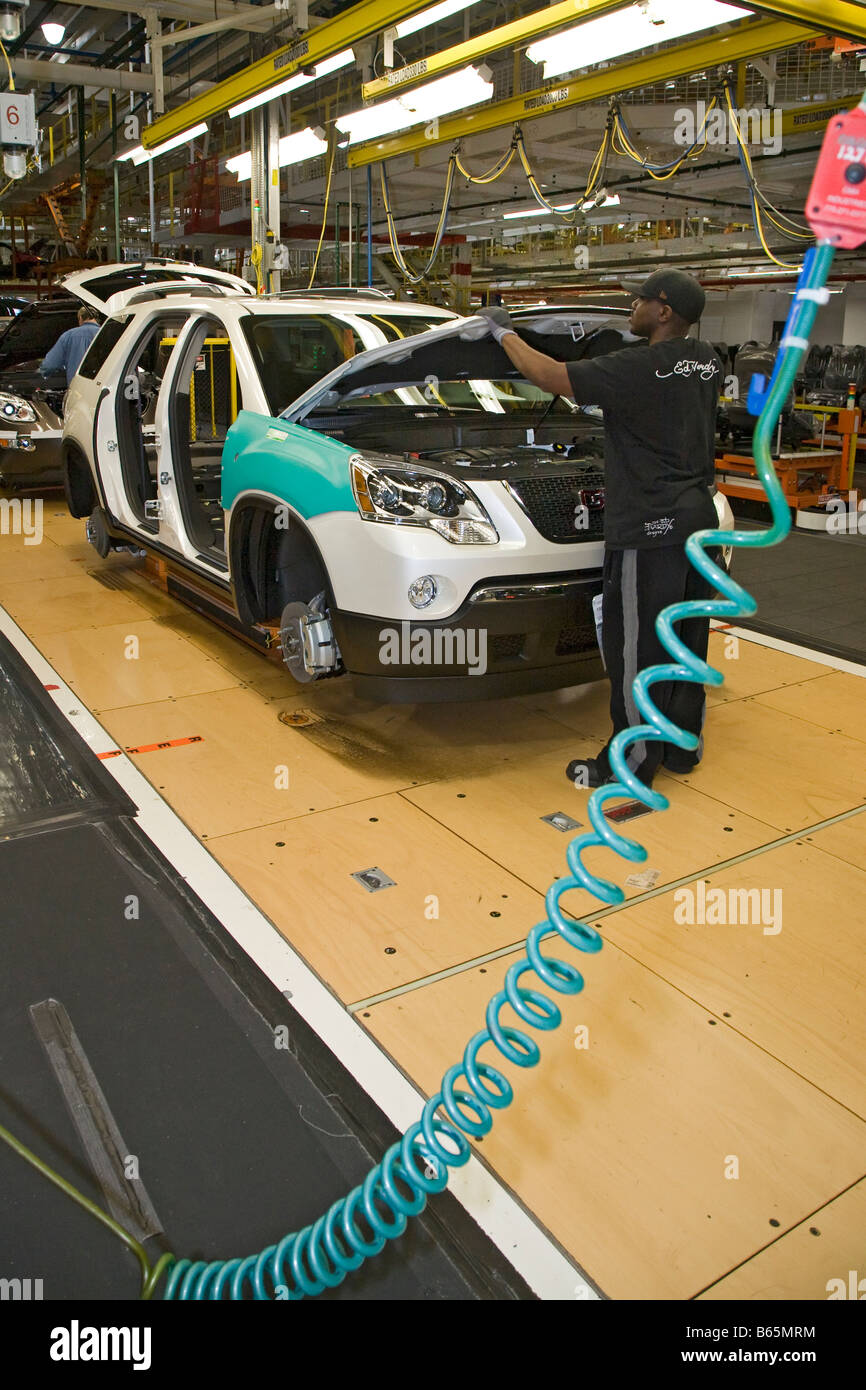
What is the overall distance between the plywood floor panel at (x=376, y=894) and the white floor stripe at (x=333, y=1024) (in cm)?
6

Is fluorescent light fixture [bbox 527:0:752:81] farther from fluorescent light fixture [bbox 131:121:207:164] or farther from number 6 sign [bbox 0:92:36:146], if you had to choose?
fluorescent light fixture [bbox 131:121:207:164]

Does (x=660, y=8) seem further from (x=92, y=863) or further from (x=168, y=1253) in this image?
(x=168, y=1253)

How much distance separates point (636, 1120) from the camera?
7.07 feet

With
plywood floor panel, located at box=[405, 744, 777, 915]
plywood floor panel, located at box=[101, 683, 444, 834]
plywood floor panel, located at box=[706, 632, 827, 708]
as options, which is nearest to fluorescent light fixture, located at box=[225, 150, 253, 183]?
plywood floor panel, located at box=[706, 632, 827, 708]

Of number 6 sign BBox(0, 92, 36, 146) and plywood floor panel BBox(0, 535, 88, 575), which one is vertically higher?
number 6 sign BBox(0, 92, 36, 146)

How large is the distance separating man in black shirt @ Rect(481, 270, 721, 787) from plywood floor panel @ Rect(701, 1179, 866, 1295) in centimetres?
160

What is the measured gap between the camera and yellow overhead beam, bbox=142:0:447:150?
5.44m

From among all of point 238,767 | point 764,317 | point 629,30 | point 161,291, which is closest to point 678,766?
point 238,767

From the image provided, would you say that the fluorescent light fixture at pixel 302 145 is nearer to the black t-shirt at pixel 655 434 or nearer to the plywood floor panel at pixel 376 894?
the black t-shirt at pixel 655 434

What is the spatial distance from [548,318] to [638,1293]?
324 centimetres

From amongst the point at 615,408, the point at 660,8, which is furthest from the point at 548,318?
the point at 660,8

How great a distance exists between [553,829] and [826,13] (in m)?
3.70

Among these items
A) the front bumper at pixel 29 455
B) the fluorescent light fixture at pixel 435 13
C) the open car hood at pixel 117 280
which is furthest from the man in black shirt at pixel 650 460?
the front bumper at pixel 29 455

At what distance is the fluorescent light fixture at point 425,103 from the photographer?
249 inches
